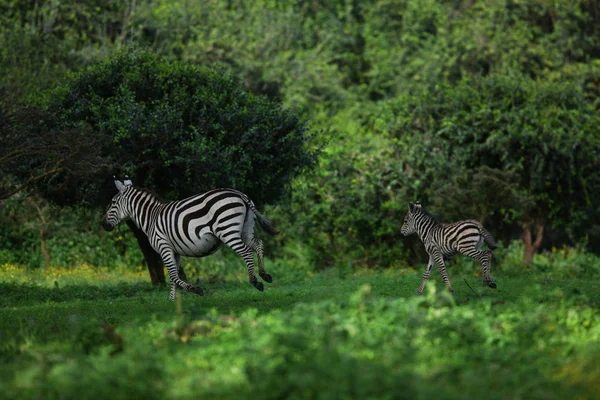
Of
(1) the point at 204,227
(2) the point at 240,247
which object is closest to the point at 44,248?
(1) the point at 204,227

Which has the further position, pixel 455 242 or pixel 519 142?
pixel 519 142

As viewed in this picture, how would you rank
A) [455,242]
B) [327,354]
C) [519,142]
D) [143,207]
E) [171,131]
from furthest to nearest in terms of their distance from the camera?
[519,142], [171,131], [143,207], [455,242], [327,354]

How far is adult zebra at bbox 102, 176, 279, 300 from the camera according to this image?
17500 millimetres

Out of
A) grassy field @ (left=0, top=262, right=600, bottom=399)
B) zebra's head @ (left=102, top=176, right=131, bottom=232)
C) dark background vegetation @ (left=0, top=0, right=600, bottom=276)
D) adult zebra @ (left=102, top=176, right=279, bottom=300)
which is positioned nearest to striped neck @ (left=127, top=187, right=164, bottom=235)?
adult zebra @ (left=102, top=176, right=279, bottom=300)

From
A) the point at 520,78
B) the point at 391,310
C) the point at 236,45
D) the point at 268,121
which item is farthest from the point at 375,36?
the point at 391,310

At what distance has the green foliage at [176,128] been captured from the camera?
2219 cm

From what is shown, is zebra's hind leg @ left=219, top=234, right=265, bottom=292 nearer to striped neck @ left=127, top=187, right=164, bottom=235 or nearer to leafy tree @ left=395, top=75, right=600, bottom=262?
striped neck @ left=127, top=187, right=164, bottom=235

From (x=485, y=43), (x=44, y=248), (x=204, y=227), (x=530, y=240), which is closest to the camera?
(x=204, y=227)

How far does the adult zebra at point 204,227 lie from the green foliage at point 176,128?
3573 mm

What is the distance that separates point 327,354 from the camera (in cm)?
902

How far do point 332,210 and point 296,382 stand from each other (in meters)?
23.7

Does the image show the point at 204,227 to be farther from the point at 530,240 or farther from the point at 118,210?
the point at 530,240

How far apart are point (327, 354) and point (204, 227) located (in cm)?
901

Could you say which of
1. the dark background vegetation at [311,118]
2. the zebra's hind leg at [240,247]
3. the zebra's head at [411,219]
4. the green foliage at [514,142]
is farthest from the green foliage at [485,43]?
the zebra's hind leg at [240,247]
